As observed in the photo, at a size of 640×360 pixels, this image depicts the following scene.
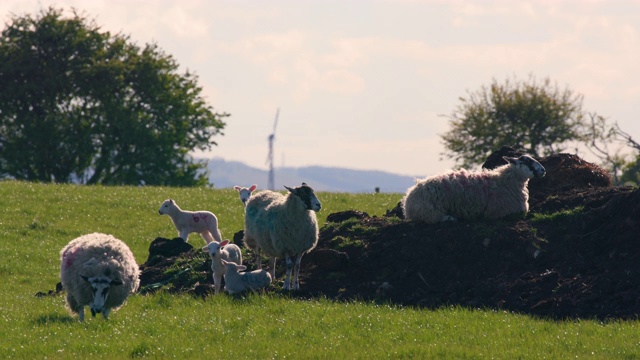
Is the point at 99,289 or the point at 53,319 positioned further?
the point at 53,319

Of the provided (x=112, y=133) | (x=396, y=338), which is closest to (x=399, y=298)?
(x=396, y=338)

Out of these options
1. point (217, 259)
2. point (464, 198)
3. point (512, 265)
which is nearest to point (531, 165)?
point (464, 198)

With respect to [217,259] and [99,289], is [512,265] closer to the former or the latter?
[217,259]

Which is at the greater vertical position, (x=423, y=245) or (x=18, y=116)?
(x=18, y=116)

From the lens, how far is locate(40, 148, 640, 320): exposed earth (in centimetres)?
1770

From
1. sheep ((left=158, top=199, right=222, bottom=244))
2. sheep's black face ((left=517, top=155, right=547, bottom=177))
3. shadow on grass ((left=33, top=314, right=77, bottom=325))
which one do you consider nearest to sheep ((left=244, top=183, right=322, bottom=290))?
shadow on grass ((left=33, top=314, right=77, bottom=325))

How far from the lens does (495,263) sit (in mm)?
19188

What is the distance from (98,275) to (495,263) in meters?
7.31

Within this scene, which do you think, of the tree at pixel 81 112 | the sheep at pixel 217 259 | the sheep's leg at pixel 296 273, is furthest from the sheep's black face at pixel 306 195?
the tree at pixel 81 112

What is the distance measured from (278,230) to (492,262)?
408cm

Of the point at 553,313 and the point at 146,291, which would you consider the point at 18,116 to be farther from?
the point at 553,313

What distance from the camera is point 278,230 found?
1941 centimetres

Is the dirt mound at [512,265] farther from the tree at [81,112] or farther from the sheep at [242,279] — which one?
the tree at [81,112]

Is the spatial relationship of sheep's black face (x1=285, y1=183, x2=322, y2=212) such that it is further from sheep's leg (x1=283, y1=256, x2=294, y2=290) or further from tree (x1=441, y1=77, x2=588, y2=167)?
tree (x1=441, y1=77, x2=588, y2=167)
